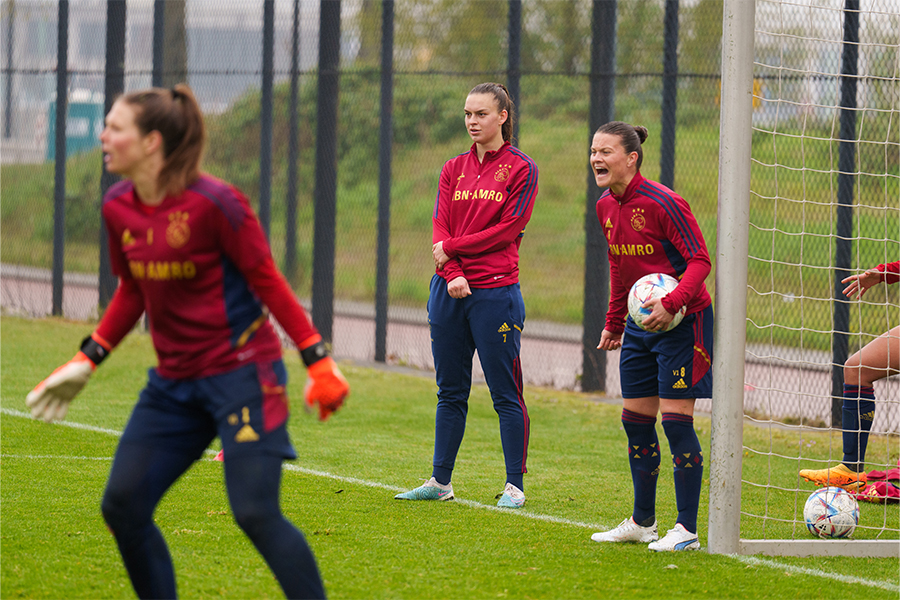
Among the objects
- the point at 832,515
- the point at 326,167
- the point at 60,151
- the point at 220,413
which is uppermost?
the point at 60,151

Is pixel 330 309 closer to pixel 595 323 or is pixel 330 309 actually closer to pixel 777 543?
pixel 595 323

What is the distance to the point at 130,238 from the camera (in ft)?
10.6

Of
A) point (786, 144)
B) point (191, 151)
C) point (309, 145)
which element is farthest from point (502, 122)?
point (309, 145)

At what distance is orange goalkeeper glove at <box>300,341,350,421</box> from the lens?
3.16m

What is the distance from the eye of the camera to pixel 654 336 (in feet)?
15.9

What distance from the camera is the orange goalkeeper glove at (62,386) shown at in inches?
133

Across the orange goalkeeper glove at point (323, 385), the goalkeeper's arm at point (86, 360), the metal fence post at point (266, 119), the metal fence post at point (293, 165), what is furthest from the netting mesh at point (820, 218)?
the metal fence post at point (266, 119)

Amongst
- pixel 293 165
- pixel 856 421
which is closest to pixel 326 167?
pixel 293 165

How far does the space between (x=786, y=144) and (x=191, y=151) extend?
708cm

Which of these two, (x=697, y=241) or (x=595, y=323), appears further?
(x=595, y=323)

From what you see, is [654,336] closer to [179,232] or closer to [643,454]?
[643,454]

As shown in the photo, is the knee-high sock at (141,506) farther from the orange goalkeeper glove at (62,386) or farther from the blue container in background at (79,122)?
the blue container in background at (79,122)

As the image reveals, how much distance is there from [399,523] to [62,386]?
2.30 m

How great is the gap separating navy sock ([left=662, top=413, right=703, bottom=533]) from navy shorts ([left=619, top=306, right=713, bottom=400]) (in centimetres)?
13
